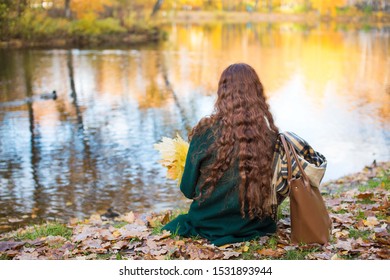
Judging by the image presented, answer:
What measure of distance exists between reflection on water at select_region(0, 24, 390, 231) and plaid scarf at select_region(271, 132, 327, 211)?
4292 millimetres

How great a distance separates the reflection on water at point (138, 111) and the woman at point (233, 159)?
4083mm

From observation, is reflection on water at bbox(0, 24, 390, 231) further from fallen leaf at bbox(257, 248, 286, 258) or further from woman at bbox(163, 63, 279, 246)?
fallen leaf at bbox(257, 248, 286, 258)

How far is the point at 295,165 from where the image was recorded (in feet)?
13.4

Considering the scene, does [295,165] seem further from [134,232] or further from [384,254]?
[134,232]

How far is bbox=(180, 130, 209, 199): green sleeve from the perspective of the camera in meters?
4.27

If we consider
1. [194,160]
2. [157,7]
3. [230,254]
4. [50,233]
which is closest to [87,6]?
[157,7]

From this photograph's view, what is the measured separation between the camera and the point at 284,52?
2756 centimetres

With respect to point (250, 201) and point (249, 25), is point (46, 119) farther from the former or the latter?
point (249, 25)

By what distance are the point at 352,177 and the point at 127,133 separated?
17.9 ft

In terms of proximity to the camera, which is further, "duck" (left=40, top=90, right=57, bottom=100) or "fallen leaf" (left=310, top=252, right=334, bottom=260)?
"duck" (left=40, top=90, right=57, bottom=100)

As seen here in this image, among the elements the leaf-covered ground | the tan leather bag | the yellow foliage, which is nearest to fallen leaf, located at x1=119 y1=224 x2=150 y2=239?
the leaf-covered ground

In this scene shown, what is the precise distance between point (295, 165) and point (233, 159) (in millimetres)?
421

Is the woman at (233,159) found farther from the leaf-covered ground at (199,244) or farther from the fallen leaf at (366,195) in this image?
the fallen leaf at (366,195)
